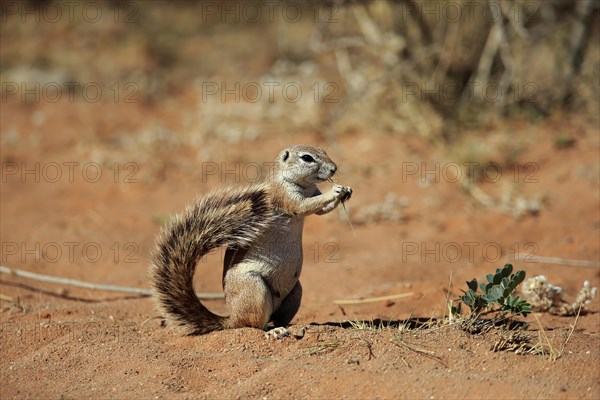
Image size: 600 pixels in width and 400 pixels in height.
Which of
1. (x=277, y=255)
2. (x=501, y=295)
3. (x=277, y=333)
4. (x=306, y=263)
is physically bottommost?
(x=306, y=263)

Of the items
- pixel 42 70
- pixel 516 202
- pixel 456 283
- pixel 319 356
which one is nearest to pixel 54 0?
pixel 42 70

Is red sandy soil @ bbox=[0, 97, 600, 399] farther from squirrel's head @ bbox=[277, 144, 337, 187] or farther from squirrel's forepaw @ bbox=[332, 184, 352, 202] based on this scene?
squirrel's head @ bbox=[277, 144, 337, 187]

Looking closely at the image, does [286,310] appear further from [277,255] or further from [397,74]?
[397,74]

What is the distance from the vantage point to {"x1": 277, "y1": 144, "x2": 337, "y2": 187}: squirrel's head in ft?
16.3

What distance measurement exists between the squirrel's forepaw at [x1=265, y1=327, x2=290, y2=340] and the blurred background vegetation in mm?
6177

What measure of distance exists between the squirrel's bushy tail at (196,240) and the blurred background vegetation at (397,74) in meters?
5.79

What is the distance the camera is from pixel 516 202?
28.3ft

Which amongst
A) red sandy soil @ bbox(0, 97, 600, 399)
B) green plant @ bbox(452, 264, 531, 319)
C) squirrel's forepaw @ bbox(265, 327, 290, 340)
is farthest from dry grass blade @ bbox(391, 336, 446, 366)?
squirrel's forepaw @ bbox(265, 327, 290, 340)

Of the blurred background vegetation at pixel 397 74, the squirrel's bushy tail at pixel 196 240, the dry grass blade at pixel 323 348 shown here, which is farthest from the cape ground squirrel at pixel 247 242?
the blurred background vegetation at pixel 397 74

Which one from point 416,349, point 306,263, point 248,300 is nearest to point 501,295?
point 416,349

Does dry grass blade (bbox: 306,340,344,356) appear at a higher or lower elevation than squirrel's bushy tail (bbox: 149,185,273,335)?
lower

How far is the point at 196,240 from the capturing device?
4773 millimetres

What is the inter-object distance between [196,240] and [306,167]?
903mm

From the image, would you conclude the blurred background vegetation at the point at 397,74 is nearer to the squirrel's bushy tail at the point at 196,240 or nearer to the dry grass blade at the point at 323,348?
the squirrel's bushy tail at the point at 196,240
